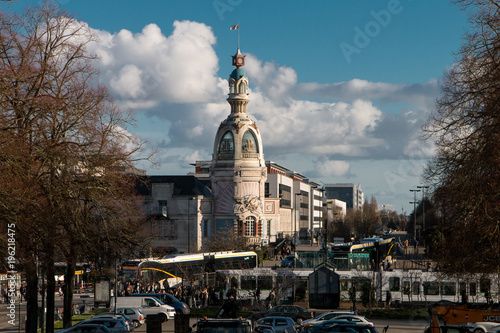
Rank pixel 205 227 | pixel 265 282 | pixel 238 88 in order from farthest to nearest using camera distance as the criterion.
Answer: pixel 238 88 < pixel 205 227 < pixel 265 282

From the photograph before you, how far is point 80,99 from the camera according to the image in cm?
2577

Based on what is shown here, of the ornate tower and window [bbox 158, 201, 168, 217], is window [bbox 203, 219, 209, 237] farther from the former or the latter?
window [bbox 158, 201, 168, 217]

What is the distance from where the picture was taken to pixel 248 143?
340ft

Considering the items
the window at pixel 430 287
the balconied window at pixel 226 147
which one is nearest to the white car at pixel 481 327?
the window at pixel 430 287

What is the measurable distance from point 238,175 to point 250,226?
7850 mm

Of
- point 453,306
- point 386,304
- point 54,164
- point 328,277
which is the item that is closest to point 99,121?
point 54,164

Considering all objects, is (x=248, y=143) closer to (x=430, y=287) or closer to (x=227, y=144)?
(x=227, y=144)

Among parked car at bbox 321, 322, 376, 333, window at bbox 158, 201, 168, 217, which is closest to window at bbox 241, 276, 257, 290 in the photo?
parked car at bbox 321, 322, 376, 333

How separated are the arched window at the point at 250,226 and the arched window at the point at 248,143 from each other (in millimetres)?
9939

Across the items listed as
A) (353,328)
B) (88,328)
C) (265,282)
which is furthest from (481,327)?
(265,282)

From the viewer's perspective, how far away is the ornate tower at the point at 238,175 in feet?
339

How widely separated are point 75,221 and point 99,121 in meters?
5.48

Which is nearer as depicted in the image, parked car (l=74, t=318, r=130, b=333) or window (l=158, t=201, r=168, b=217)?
parked car (l=74, t=318, r=130, b=333)

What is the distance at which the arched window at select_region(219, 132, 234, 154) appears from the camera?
103500 millimetres
